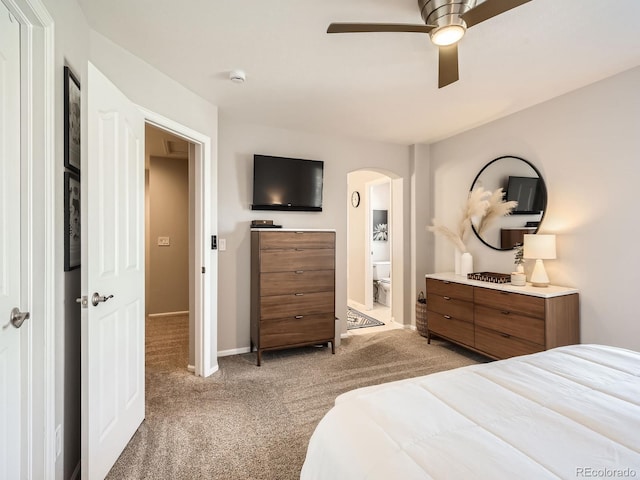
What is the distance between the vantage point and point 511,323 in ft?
9.12

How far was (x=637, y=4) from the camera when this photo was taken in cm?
168

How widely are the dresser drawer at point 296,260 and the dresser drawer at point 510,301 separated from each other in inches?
57.9

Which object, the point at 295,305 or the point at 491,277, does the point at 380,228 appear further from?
the point at 295,305

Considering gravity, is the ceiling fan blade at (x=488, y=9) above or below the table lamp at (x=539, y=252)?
above

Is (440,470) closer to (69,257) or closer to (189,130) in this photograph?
(69,257)

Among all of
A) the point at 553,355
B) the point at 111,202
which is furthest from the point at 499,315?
the point at 111,202

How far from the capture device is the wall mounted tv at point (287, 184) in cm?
344

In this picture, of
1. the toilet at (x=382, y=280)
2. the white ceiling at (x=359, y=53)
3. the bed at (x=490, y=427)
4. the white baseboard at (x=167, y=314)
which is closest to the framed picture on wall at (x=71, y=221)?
the white ceiling at (x=359, y=53)

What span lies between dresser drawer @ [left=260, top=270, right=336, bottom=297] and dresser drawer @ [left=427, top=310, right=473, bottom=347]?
1.24 meters

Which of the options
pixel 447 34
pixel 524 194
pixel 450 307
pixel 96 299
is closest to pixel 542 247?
pixel 524 194
